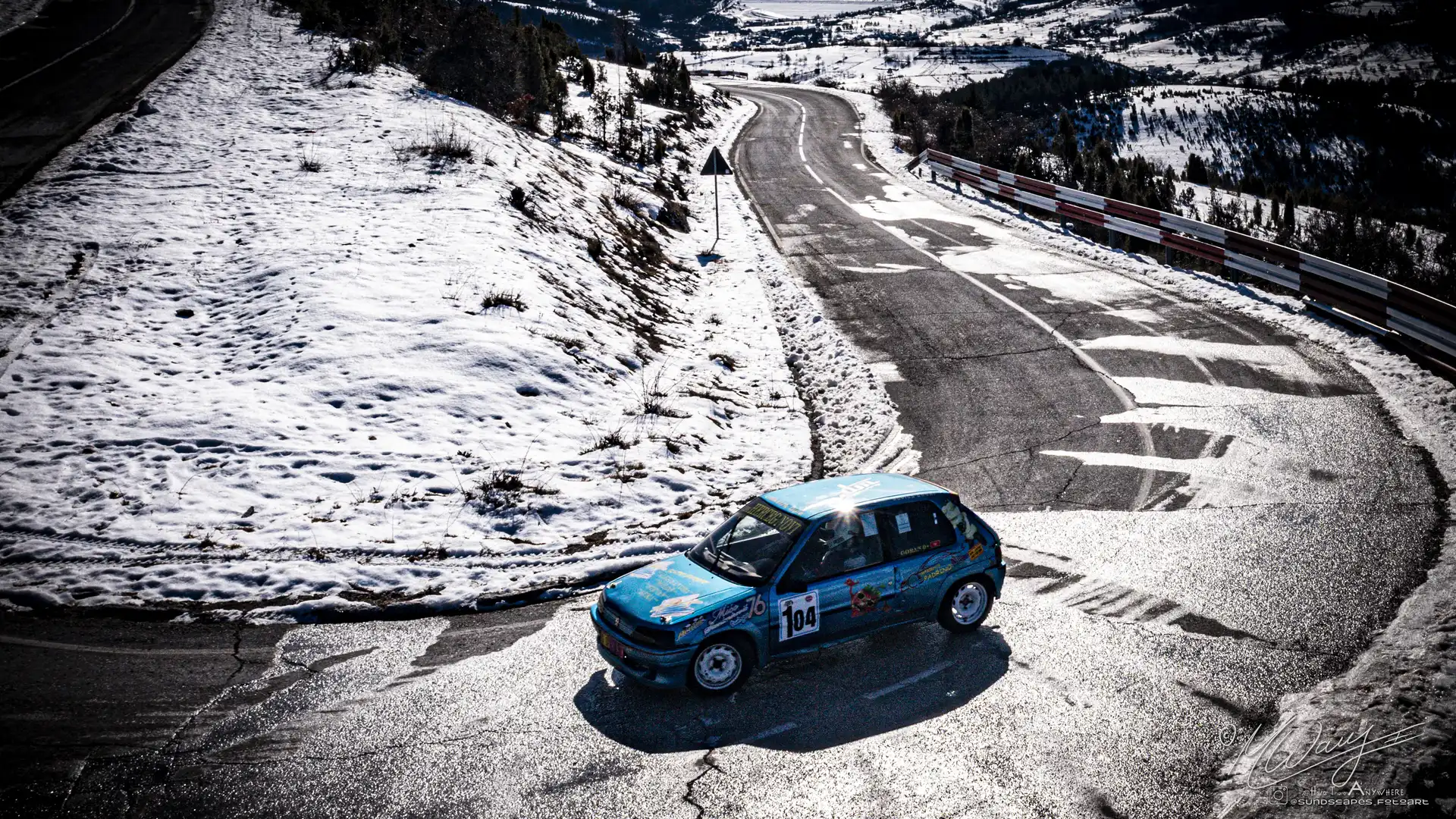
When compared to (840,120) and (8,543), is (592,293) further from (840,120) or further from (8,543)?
(840,120)

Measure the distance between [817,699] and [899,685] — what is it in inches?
27.1

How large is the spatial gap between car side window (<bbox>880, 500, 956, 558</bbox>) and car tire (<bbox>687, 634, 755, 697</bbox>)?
1562mm

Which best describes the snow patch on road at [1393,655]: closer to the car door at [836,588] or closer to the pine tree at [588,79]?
the car door at [836,588]

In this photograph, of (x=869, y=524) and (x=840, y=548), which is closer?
(x=840, y=548)

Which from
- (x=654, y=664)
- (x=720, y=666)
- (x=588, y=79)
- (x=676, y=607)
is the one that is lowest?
(x=720, y=666)

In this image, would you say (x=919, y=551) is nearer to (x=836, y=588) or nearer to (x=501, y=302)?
(x=836, y=588)

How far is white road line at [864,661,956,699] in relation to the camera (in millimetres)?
6512

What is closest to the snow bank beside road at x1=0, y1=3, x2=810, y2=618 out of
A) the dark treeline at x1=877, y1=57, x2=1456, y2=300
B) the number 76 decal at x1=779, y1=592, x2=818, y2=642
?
the number 76 decal at x1=779, y1=592, x2=818, y2=642

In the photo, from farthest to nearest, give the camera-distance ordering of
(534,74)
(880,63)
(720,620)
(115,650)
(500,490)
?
1. (880,63)
2. (534,74)
3. (500,490)
4. (115,650)
5. (720,620)

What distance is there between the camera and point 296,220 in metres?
15.7

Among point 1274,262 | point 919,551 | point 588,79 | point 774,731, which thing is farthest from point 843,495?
point 588,79

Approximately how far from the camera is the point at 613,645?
6621mm

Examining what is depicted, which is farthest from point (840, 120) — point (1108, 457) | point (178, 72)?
point (1108, 457)

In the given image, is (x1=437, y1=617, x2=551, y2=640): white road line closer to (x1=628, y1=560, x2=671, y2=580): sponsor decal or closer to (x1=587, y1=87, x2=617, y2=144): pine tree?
(x1=628, y1=560, x2=671, y2=580): sponsor decal
